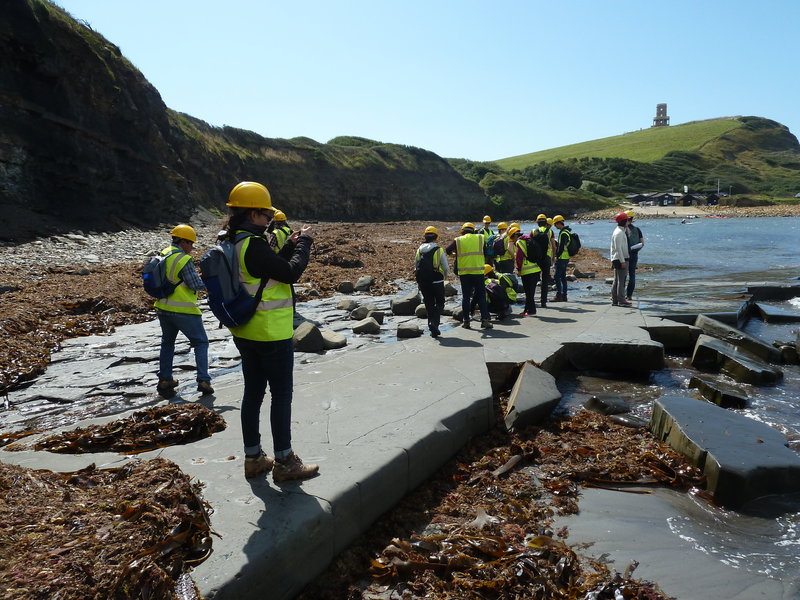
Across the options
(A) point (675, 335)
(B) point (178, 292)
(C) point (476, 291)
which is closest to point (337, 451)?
(B) point (178, 292)

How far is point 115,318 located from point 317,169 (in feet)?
174

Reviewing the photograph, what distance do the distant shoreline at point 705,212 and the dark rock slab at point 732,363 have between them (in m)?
90.5

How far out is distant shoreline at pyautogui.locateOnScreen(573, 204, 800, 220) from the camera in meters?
90.5

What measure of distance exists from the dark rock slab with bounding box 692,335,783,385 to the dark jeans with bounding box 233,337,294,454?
22.9ft

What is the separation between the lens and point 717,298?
A: 14.9 metres

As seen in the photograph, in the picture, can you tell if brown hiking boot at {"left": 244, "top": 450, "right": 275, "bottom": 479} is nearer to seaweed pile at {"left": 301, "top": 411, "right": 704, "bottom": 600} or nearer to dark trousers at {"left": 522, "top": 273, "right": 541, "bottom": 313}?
seaweed pile at {"left": 301, "top": 411, "right": 704, "bottom": 600}

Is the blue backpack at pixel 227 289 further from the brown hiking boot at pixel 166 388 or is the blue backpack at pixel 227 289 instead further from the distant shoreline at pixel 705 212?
the distant shoreline at pixel 705 212

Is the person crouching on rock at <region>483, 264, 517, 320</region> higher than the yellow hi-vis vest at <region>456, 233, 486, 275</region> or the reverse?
the reverse

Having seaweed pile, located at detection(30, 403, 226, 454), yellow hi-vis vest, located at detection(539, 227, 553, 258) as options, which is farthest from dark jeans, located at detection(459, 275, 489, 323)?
seaweed pile, located at detection(30, 403, 226, 454)

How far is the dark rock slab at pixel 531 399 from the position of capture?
5.69m

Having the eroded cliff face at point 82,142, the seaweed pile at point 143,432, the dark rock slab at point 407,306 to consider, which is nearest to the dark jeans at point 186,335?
the seaweed pile at point 143,432

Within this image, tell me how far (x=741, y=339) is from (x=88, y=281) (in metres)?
14.7

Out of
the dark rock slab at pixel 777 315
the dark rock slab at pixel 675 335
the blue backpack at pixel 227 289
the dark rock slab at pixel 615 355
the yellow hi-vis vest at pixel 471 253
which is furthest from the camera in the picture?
the dark rock slab at pixel 777 315

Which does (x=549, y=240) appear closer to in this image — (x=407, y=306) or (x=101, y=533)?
(x=407, y=306)
